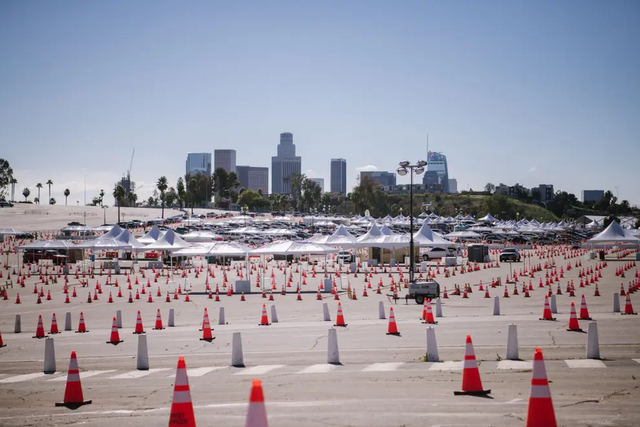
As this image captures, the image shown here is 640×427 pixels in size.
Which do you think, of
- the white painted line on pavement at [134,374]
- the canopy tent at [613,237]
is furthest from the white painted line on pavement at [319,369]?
the canopy tent at [613,237]

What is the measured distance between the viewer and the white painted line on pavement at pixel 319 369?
13992mm

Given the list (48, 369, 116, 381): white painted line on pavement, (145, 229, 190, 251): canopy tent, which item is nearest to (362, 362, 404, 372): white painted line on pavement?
(48, 369, 116, 381): white painted line on pavement

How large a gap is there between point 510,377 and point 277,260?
5873 centimetres

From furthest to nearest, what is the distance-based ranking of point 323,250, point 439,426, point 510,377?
point 323,250 → point 510,377 → point 439,426

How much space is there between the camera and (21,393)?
1268cm

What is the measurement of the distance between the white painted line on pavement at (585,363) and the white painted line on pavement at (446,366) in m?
2.22

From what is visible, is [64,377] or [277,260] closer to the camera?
[64,377]

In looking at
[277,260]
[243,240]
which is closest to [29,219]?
[243,240]

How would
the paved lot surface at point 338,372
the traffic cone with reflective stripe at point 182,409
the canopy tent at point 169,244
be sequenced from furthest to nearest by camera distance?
the canopy tent at point 169,244 < the paved lot surface at point 338,372 < the traffic cone with reflective stripe at point 182,409

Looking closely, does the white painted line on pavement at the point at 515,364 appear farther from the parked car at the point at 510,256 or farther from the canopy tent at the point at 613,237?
the canopy tent at the point at 613,237

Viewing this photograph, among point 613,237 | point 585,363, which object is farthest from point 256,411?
point 613,237

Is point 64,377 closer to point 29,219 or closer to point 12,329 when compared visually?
point 12,329

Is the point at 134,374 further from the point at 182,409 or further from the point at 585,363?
the point at 585,363

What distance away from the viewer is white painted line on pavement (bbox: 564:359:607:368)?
44.6 ft
